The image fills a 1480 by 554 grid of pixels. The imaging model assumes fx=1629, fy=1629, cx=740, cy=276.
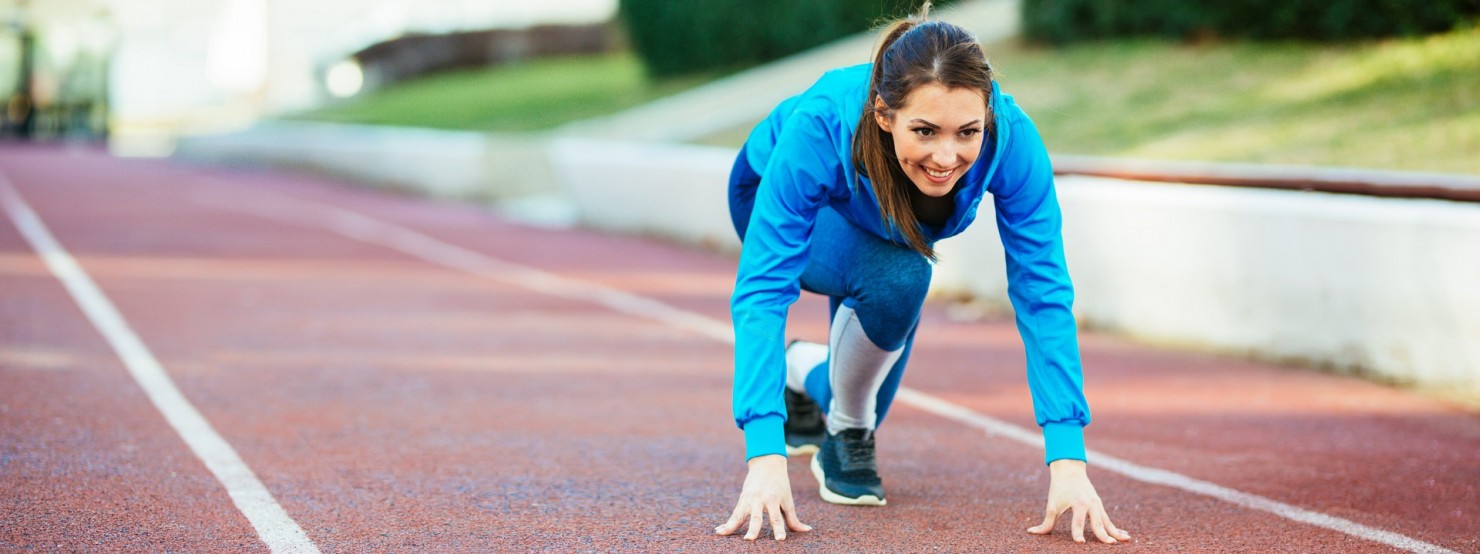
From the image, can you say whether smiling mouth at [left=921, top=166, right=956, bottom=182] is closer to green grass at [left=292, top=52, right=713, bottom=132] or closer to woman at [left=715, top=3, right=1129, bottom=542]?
woman at [left=715, top=3, right=1129, bottom=542]

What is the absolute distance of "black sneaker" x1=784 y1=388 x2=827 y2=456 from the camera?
5.87 m

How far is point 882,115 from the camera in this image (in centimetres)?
411

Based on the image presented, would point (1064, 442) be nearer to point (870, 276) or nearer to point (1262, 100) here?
point (870, 276)

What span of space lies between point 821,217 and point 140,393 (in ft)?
12.4

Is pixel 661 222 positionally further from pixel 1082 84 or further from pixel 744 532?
pixel 744 532

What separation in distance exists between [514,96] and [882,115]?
30.0 m

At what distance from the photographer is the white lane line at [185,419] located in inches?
186

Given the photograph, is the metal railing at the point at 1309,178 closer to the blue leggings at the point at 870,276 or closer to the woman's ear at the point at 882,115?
the blue leggings at the point at 870,276

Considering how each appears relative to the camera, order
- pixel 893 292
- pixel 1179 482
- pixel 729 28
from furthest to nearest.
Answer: pixel 729 28 → pixel 1179 482 → pixel 893 292

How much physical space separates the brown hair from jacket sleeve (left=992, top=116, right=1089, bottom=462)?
0.14 meters

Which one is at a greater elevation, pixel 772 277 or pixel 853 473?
pixel 772 277

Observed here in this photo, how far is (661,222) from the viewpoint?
16.5 meters

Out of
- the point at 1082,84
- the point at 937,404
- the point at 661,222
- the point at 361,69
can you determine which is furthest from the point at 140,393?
the point at 361,69

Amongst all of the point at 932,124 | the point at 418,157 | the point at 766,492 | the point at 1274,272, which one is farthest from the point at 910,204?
the point at 418,157
